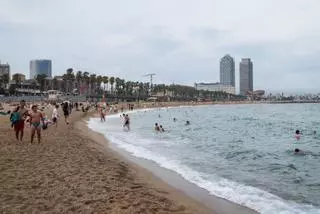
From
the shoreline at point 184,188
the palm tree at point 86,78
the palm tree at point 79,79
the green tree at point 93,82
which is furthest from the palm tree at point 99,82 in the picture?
the shoreline at point 184,188

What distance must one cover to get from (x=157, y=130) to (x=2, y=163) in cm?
2368

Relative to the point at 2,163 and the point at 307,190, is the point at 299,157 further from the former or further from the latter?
the point at 2,163

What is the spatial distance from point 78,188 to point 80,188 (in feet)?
0.14

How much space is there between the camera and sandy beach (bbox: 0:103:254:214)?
8.00m

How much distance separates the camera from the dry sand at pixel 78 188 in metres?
7.99

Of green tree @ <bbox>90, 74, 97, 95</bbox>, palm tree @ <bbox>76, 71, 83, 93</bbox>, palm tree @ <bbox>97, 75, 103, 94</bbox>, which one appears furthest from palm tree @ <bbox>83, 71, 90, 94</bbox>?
palm tree @ <bbox>97, 75, 103, 94</bbox>

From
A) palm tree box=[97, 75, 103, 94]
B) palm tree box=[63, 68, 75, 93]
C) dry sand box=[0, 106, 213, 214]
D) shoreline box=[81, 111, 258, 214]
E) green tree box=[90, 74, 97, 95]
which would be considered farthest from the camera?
palm tree box=[97, 75, 103, 94]

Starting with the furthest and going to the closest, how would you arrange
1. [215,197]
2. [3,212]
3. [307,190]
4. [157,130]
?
[157,130] < [307,190] < [215,197] < [3,212]

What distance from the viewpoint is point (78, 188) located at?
948cm

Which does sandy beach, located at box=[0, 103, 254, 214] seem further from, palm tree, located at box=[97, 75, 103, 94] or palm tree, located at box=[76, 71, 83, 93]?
palm tree, located at box=[97, 75, 103, 94]

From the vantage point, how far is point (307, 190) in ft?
39.2

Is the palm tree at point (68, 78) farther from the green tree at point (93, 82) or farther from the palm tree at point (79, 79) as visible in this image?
the green tree at point (93, 82)

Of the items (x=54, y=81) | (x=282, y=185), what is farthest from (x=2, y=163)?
(x=54, y=81)

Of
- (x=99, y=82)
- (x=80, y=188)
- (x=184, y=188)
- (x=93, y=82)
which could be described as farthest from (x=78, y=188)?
(x=99, y=82)
